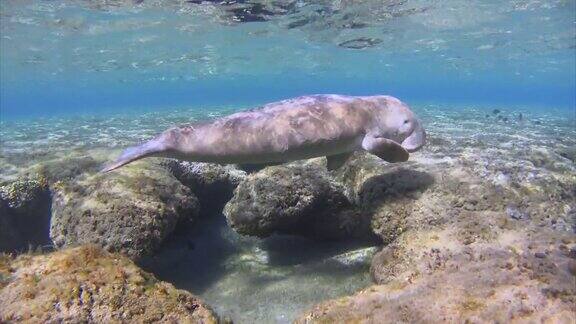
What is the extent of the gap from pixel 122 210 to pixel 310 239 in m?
3.03

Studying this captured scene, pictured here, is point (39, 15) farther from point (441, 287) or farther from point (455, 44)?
point (455, 44)

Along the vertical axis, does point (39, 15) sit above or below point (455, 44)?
above

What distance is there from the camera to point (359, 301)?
374 cm

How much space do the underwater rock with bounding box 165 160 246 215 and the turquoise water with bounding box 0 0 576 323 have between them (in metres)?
0.66

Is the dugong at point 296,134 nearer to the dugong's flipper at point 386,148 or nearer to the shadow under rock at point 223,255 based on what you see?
the dugong's flipper at point 386,148

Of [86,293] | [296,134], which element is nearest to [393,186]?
[296,134]

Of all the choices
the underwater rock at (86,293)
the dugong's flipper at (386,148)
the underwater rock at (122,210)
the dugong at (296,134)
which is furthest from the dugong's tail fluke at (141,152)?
the dugong's flipper at (386,148)

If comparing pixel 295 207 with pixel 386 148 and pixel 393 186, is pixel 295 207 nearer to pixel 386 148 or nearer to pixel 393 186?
pixel 393 186

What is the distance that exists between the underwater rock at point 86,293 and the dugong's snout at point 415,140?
3.37m

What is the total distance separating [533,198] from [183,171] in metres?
6.04

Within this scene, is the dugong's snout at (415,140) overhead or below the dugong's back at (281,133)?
below

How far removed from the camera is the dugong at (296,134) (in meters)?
5.14

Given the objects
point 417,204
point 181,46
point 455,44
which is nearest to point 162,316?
point 417,204

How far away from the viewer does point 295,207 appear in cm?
620
